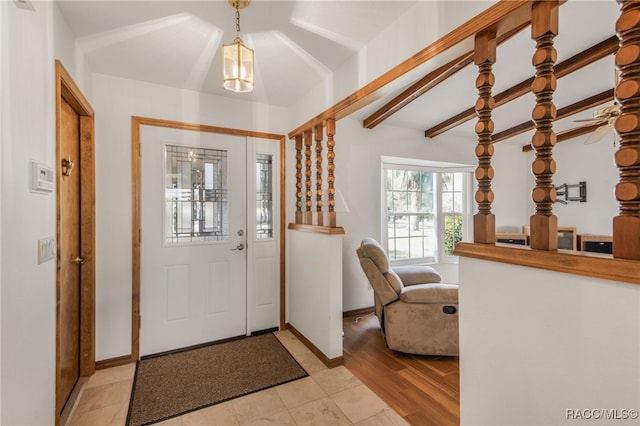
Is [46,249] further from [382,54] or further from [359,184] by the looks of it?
[359,184]

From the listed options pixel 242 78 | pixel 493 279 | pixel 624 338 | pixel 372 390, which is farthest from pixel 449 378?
pixel 242 78

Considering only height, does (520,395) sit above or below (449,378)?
above

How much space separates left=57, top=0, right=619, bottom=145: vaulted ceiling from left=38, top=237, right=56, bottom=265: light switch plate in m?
1.34

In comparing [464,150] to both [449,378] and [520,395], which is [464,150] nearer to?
[449,378]

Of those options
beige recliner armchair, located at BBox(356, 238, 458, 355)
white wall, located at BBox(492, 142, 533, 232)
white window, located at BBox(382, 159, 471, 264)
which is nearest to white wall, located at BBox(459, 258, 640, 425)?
beige recliner armchair, located at BBox(356, 238, 458, 355)

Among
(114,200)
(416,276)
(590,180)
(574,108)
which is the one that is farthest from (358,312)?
(590,180)

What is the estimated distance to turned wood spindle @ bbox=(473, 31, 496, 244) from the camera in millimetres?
1335

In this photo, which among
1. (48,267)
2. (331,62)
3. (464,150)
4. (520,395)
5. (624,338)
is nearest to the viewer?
(624,338)

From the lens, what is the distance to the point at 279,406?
1.99 m

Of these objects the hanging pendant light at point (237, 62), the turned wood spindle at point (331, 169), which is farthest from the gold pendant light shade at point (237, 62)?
the turned wood spindle at point (331, 169)

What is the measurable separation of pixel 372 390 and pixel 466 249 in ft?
4.62

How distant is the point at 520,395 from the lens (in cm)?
119

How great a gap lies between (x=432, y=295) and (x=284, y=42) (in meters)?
2.33

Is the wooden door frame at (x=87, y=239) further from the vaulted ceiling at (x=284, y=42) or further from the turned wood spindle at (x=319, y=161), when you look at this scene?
the turned wood spindle at (x=319, y=161)
